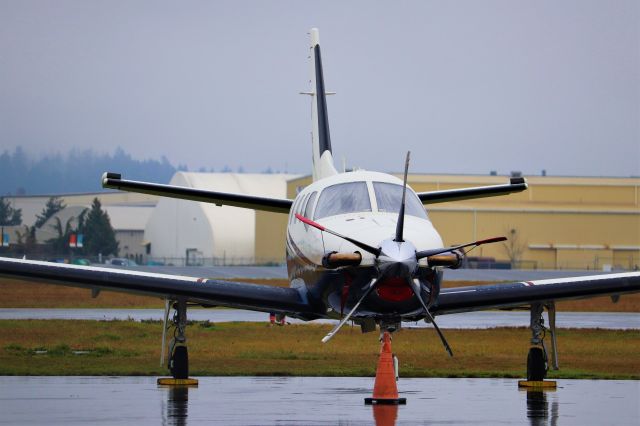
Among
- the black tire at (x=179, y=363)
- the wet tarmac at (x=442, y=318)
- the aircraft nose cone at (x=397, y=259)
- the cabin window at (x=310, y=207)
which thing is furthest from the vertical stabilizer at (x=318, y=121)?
the wet tarmac at (x=442, y=318)

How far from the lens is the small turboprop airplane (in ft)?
56.3

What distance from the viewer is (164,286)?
65.1 ft

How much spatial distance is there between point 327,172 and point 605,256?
84.3 meters

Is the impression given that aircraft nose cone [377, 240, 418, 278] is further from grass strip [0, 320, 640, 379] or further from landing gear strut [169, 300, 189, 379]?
grass strip [0, 320, 640, 379]

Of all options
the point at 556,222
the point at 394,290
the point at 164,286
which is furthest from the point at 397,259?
the point at 556,222

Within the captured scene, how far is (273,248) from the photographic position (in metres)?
126

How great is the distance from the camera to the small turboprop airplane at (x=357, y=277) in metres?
17.2

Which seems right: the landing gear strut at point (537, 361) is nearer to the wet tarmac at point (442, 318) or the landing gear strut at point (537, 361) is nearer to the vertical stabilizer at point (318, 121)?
the vertical stabilizer at point (318, 121)

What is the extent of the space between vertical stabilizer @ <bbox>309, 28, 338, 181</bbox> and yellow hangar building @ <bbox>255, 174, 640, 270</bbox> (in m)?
75.1

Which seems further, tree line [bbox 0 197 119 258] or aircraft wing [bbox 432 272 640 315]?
tree line [bbox 0 197 119 258]

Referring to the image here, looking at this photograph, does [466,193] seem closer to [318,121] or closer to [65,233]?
[318,121]

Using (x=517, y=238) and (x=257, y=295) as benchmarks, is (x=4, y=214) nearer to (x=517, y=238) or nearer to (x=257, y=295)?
(x=517, y=238)

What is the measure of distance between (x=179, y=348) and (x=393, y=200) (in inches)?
174

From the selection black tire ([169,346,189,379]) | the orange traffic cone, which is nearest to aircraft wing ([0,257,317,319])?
black tire ([169,346,189,379])
